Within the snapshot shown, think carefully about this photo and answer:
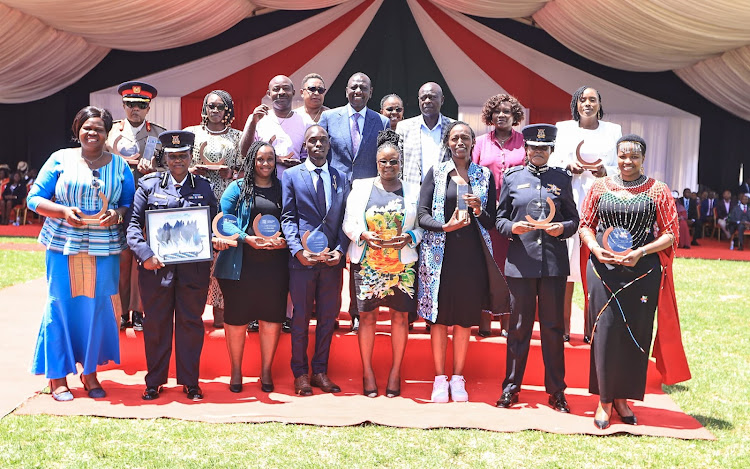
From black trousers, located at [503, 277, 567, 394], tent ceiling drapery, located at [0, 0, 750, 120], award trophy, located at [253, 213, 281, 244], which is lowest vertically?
black trousers, located at [503, 277, 567, 394]

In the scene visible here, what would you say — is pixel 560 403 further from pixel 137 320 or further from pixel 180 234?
pixel 137 320

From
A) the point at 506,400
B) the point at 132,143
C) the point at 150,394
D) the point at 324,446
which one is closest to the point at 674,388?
the point at 506,400

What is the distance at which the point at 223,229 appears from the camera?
473cm

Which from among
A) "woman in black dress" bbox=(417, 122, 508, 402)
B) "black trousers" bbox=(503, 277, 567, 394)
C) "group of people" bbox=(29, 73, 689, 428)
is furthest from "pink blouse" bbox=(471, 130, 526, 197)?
"black trousers" bbox=(503, 277, 567, 394)

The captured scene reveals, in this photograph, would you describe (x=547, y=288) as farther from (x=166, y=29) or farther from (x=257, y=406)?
(x=166, y=29)

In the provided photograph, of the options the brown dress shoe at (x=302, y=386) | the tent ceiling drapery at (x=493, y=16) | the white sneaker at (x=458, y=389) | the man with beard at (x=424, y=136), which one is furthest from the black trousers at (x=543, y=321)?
the tent ceiling drapery at (x=493, y=16)

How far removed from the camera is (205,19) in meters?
15.2

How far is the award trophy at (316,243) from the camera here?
4.70 m

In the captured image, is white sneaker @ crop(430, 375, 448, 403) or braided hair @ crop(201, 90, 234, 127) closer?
white sneaker @ crop(430, 375, 448, 403)

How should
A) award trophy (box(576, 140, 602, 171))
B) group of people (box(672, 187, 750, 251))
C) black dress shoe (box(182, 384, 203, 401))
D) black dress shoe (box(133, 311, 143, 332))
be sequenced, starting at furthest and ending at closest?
group of people (box(672, 187, 750, 251)), black dress shoe (box(133, 311, 143, 332)), award trophy (box(576, 140, 602, 171)), black dress shoe (box(182, 384, 203, 401))

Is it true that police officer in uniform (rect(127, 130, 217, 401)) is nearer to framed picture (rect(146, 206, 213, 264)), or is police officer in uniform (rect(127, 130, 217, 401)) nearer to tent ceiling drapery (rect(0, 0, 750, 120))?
framed picture (rect(146, 206, 213, 264))

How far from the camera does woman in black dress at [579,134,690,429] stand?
172 inches

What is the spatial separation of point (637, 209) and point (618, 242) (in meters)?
0.22

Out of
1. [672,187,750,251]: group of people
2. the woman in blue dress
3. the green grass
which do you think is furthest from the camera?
[672,187,750,251]: group of people
